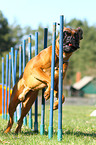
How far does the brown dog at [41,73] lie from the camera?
A: 18.3 ft

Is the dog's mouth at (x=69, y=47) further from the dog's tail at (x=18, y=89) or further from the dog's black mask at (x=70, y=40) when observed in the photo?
the dog's tail at (x=18, y=89)

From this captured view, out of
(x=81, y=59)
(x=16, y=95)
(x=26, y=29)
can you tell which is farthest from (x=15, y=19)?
(x=16, y=95)

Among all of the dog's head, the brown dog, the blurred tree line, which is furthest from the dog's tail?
the blurred tree line

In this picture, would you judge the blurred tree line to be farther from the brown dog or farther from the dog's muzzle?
the dog's muzzle

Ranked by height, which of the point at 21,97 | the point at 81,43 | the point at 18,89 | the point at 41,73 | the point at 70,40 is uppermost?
the point at 70,40

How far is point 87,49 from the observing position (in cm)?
5125

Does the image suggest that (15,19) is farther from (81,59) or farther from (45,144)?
(45,144)

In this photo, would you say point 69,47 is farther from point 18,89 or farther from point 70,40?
point 18,89

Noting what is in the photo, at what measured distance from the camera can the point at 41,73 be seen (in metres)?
5.95

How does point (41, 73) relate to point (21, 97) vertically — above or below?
above

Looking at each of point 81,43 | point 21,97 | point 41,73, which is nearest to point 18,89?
point 21,97

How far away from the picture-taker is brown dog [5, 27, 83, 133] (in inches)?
220

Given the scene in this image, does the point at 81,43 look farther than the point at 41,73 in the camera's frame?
Yes

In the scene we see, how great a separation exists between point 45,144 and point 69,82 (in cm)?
5620
